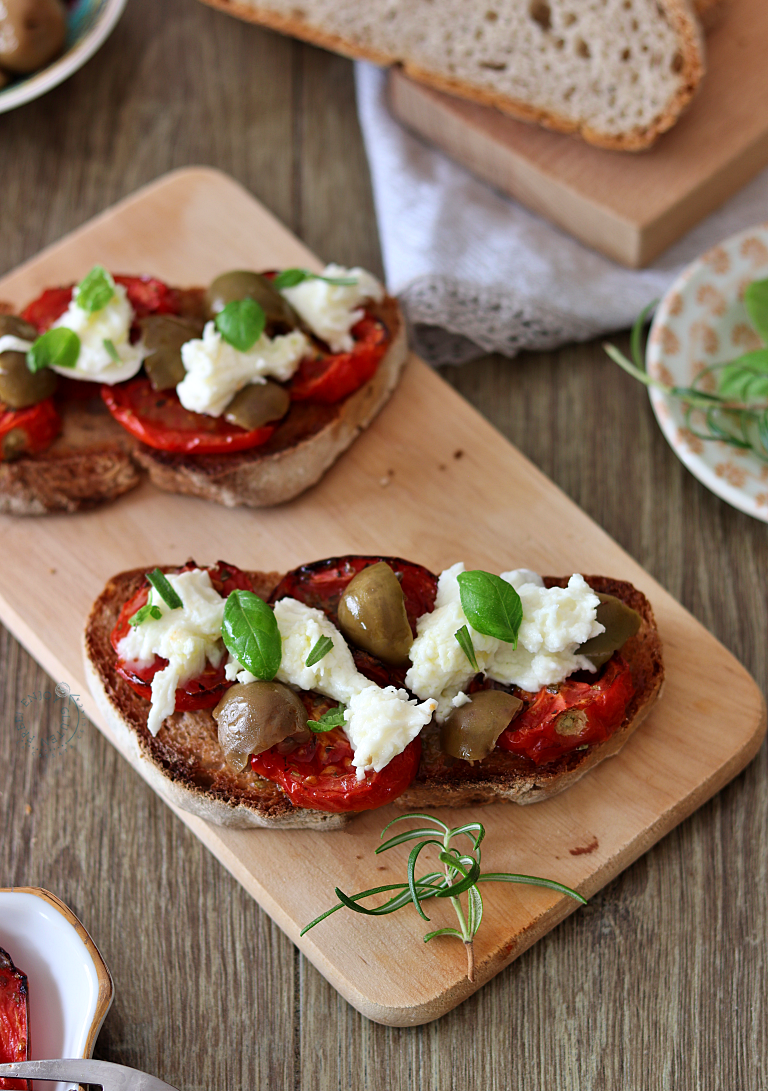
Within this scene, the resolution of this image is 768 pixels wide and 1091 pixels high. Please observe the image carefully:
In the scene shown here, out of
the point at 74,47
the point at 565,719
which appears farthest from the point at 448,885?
the point at 74,47

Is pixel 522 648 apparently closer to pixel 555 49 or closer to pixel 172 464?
pixel 172 464

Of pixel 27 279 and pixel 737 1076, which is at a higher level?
pixel 27 279

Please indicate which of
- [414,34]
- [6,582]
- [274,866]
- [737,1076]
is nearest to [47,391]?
[6,582]

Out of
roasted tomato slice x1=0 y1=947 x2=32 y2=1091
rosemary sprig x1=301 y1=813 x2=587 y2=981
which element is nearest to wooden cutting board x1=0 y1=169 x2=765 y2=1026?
rosemary sprig x1=301 y1=813 x2=587 y2=981

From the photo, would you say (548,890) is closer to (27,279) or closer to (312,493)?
(312,493)

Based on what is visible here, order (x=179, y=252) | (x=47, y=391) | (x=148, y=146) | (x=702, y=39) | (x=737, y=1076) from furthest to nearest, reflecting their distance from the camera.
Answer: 1. (x=148, y=146)
2. (x=179, y=252)
3. (x=702, y=39)
4. (x=47, y=391)
5. (x=737, y=1076)

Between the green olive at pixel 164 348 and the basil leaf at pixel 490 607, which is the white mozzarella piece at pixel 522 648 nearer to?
the basil leaf at pixel 490 607
